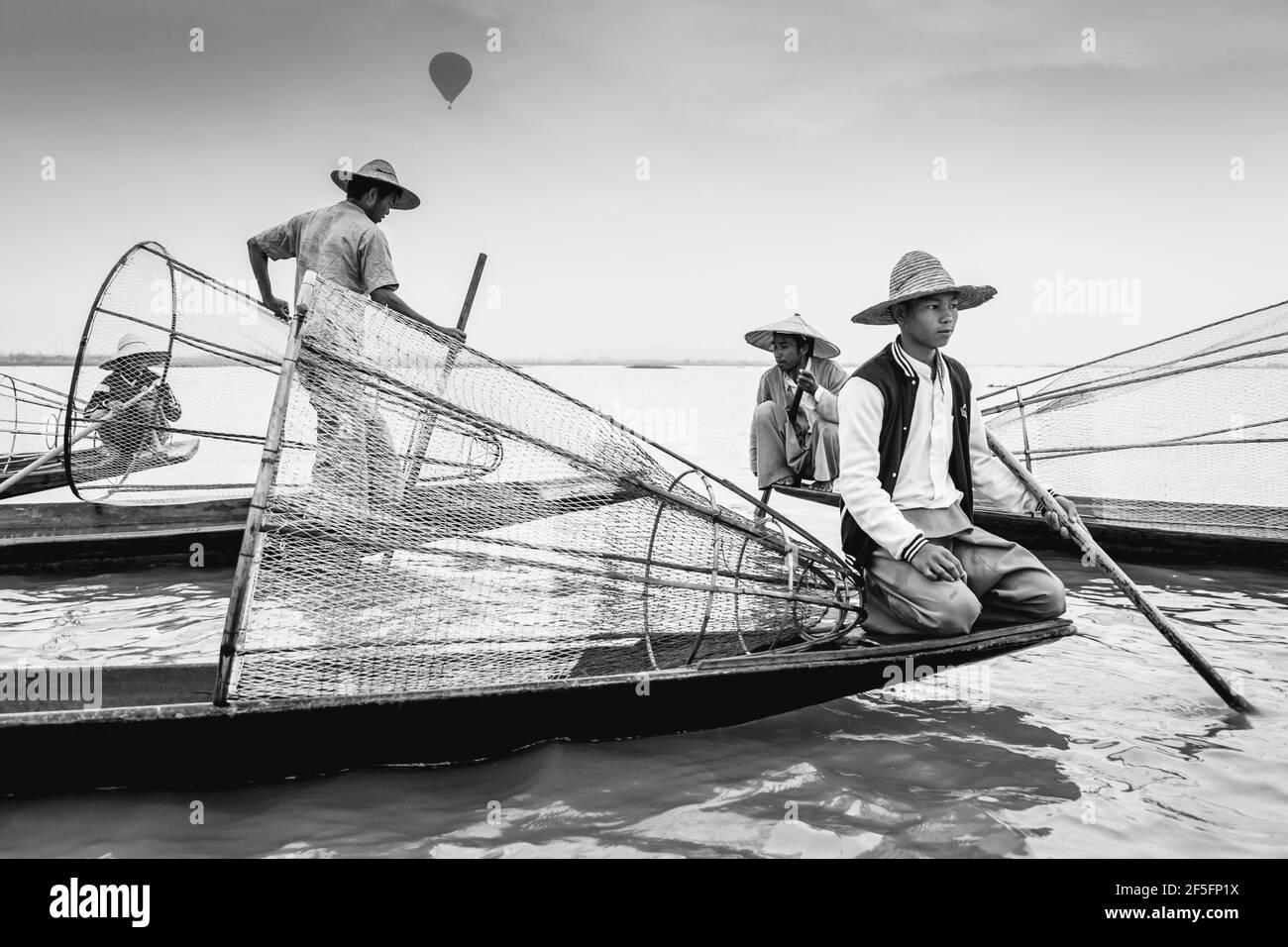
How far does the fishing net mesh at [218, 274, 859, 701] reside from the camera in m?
2.82

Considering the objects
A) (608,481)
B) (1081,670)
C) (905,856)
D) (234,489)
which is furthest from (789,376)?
(234,489)

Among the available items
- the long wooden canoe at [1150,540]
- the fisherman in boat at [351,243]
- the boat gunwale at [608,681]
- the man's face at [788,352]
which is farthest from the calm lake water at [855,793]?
the man's face at [788,352]

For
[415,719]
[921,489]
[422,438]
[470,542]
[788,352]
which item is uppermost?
[788,352]

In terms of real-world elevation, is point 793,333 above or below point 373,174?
below

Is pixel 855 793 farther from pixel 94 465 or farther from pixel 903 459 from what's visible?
pixel 94 465

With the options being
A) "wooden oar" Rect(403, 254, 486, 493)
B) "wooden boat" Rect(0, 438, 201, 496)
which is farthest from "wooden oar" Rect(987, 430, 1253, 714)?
"wooden boat" Rect(0, 438, 201, 496)

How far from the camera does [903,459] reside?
10.7 ft

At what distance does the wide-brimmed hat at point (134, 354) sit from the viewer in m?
5.50

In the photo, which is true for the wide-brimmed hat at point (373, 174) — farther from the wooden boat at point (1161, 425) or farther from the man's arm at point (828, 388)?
the wooden boat at point (1161, 425)

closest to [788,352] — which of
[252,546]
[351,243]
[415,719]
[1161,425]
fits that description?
[351,243]

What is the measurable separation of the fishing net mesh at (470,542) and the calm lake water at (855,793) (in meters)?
0.34

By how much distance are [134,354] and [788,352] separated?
400 centimetres

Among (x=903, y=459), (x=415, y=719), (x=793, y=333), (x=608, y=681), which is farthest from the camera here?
(x=793, y=333)

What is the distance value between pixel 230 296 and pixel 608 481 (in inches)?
122
